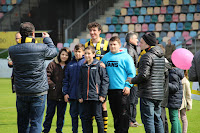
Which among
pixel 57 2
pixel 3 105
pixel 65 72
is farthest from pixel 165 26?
pixel 65 72

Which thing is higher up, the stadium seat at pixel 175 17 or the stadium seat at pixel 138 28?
the stadium seat at pixel 175 17

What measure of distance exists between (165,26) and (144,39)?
1683 cm

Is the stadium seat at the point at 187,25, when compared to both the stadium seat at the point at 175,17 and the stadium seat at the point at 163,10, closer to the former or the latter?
the stadium seat at the point at 175,17

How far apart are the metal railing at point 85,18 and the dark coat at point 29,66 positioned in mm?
16920

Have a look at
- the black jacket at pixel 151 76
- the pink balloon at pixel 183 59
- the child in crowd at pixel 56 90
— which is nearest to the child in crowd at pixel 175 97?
the pink balloon at pixel 183 59

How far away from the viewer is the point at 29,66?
470 cm

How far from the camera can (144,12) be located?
74.1 ft

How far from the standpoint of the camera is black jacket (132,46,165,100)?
16.9 feet

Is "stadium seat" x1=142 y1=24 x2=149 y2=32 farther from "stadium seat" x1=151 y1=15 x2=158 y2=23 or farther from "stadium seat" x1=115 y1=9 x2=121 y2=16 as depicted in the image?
"stadium seat" x1=115 y1=9 x2=121 y2=16

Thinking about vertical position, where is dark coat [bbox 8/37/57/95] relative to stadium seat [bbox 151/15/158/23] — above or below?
below

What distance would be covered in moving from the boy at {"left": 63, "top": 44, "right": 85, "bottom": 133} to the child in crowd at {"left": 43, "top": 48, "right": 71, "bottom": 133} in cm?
26

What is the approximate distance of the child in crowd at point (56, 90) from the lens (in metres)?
6.21

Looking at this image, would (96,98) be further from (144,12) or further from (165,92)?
(144,12)

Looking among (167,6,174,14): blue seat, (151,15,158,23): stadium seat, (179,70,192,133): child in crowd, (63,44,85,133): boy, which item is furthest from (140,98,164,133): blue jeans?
(167,6,174,14): blue seat
